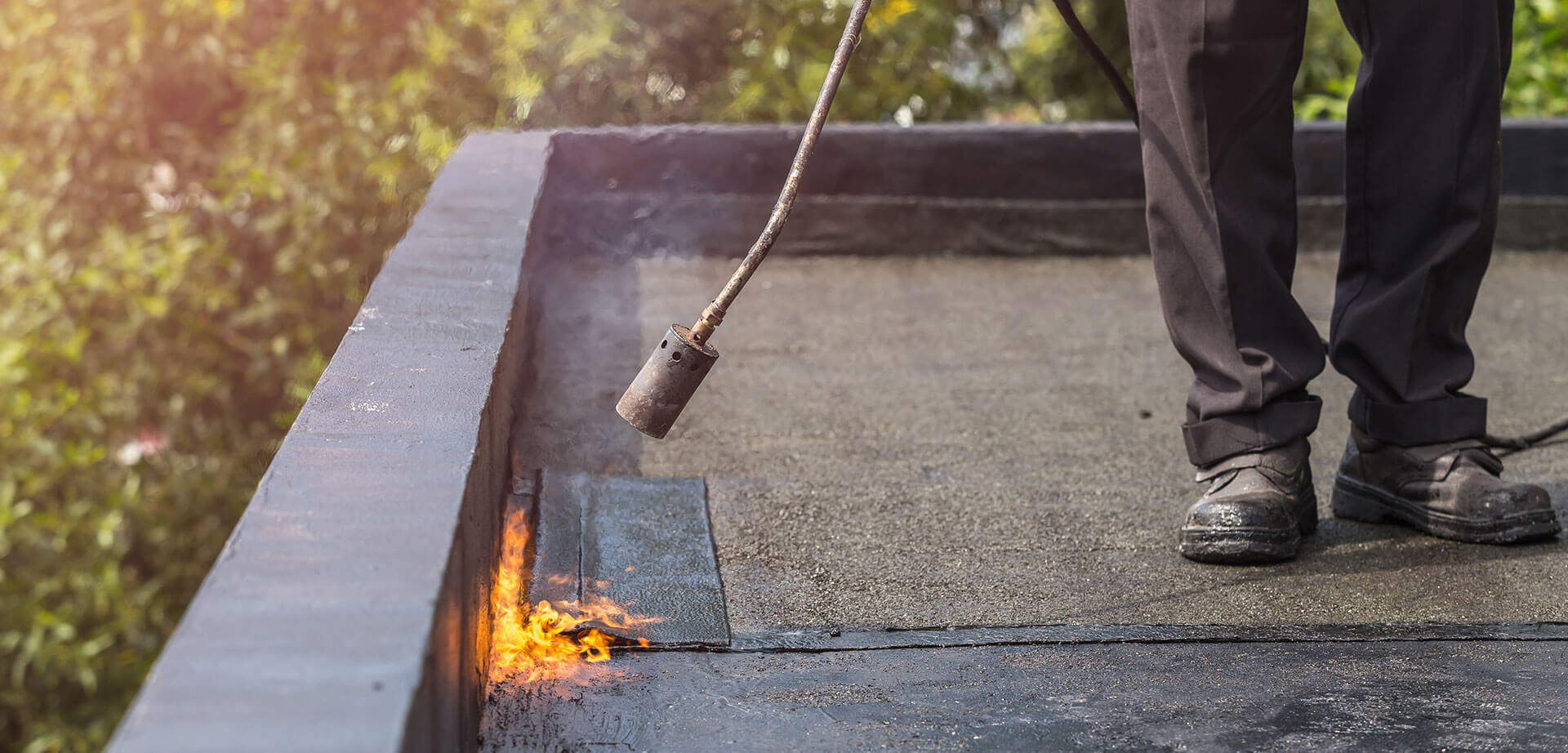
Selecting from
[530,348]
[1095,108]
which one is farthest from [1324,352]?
[1095,108]

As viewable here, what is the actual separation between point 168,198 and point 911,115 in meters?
2.38

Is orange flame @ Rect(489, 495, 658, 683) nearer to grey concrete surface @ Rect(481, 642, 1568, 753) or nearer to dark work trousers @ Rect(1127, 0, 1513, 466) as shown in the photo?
grey concrete surface @ Rect(481, 642, 1568, 753)

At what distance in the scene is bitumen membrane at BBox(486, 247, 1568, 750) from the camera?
161 cm

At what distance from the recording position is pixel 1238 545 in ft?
6.84

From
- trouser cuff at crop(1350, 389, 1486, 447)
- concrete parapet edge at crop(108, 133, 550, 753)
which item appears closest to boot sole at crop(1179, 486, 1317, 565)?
trouser cuff at crop(1350, 389, 1486, 447)

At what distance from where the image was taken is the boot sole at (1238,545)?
209cm

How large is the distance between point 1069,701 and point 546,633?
61 cm

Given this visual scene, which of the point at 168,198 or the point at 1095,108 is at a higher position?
the point at 1095,108

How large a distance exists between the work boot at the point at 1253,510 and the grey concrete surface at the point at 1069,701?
11.6 inches

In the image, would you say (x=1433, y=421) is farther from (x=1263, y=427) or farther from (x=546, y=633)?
(x=546, y=633)

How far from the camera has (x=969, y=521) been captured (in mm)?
2250

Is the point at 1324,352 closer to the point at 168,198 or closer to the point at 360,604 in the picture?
the point at 360,604

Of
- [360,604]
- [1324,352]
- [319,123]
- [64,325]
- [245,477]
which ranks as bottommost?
[245,477]

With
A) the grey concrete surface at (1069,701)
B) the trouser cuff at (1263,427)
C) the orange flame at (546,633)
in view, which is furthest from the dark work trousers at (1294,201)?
the orange flame at (546,633)
